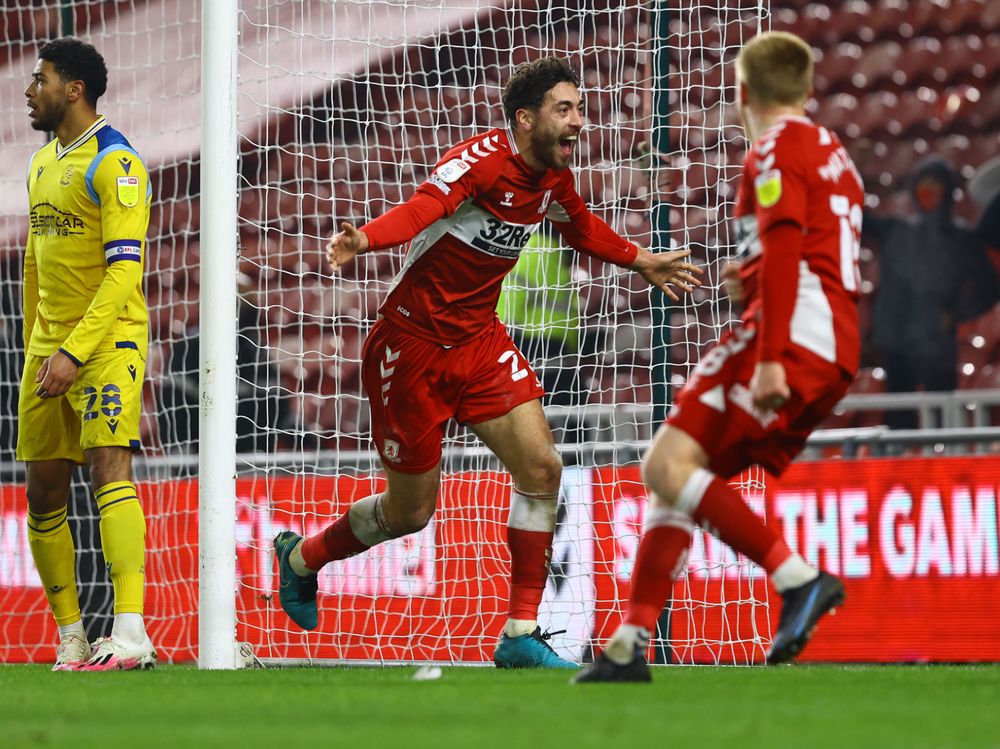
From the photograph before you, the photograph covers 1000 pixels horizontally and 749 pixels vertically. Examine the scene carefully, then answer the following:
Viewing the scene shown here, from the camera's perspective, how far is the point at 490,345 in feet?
16.5

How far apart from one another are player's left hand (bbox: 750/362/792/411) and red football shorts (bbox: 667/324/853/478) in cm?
11

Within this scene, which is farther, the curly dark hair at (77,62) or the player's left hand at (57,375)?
the curly dark hair at (77,62)

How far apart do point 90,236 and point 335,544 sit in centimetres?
132

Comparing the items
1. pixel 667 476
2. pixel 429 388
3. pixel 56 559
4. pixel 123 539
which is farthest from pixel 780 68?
pixel 56 559

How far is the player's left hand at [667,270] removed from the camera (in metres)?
5.11

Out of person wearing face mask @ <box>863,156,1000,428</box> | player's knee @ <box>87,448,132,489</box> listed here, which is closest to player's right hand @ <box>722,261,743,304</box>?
player's knee @ <box>87,448,132,489</box>

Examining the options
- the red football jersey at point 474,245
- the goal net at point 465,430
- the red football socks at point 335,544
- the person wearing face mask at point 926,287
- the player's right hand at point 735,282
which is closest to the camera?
the player's right hand at point 735,282

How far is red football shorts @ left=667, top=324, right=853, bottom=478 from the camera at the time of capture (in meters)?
3.73

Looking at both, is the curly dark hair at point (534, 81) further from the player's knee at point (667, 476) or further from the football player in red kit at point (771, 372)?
the player's knee at point (667, 476)

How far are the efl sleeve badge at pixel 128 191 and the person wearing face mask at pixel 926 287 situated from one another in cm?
440

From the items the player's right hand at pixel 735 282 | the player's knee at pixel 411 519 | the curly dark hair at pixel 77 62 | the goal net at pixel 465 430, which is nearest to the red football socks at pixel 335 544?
the player's knee at pixel 411 519

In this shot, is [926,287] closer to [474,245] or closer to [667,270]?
[667,270]

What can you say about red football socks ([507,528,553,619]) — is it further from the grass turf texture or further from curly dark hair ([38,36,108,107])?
curly dark hair ([38,36,108,107])

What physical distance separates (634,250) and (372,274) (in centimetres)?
409
